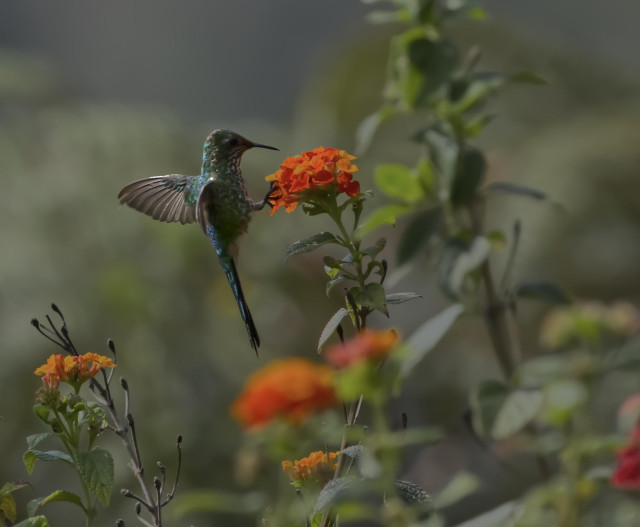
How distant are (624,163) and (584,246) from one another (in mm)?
380

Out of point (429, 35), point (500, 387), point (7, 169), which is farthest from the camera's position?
point (7, 169)

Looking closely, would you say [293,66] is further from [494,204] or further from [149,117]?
[494,204]

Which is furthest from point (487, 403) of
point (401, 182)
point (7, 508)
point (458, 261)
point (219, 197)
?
point (219, 197)

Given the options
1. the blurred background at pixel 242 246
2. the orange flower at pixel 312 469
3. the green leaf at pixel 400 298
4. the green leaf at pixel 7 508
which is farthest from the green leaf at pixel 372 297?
the blurred background at pixel 242 246

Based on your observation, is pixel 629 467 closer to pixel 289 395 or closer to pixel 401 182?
pixel 289 395

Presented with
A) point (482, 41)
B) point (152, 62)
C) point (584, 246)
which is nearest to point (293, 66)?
point (152, 62)

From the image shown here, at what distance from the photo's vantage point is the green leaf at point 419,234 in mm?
830

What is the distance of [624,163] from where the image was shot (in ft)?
11.9

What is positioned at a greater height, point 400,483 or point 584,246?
point 400,483

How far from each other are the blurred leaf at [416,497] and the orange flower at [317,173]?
0.27 m

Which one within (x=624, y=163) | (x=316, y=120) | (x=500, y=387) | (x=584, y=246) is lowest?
(x=584, y=246)

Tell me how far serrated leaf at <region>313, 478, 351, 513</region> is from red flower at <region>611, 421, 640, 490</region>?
7.0 inches

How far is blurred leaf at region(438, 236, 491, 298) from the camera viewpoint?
769mm

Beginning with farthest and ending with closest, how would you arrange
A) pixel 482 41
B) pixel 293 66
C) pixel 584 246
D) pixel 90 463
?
pixel 293 66
pixel 482 41
pixel 584 246
pixel 90 463
